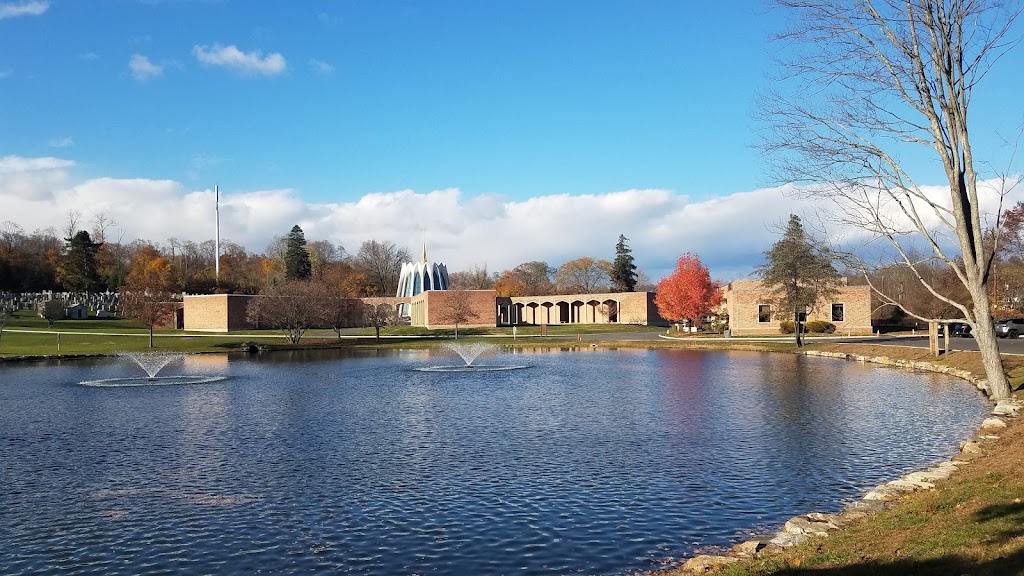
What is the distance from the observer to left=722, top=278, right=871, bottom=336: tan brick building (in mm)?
61469

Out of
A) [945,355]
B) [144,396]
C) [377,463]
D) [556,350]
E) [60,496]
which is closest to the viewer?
[60,496]

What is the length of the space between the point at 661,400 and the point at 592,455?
9116mm

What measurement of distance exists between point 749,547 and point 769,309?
55264 mm

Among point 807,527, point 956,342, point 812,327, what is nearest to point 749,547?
point 807,527

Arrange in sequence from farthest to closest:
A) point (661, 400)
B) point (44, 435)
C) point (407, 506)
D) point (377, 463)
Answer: point (661, 400) → point (44, 435) → point (377, 463) → point (407, 506)

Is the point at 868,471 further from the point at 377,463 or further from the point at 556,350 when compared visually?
the point at 556,350

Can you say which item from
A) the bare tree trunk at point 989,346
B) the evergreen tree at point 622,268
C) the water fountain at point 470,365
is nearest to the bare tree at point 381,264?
the evergreen tree at point 622,268

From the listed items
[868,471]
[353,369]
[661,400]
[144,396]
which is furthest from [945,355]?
[144,396]

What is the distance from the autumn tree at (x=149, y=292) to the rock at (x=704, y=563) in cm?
5358

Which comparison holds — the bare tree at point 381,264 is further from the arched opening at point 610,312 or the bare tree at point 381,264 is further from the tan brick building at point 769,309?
the tan brick building at point 769,309

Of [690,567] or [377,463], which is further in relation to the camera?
[377,463]

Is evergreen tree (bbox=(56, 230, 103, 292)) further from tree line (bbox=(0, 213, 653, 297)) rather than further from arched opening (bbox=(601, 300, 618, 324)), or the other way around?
arched opening (bbox=(601, 300, 618, 324))

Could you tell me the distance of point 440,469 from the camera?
48.1 ft

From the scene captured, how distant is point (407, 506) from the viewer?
1208 cm
